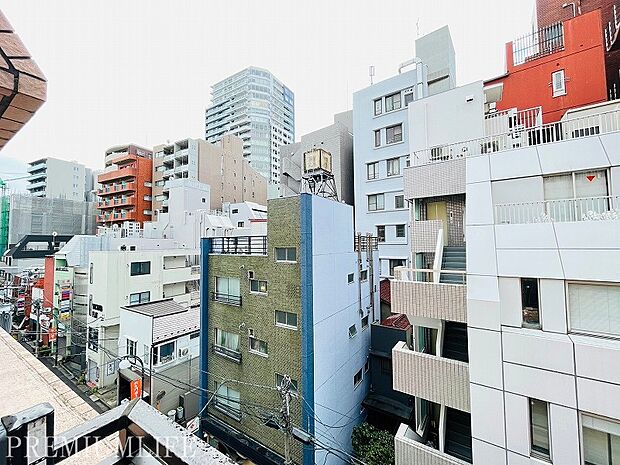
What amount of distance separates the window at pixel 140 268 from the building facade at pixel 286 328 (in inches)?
416

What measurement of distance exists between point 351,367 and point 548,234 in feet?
31.0

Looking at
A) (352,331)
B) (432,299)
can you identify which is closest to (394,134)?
(352,331)

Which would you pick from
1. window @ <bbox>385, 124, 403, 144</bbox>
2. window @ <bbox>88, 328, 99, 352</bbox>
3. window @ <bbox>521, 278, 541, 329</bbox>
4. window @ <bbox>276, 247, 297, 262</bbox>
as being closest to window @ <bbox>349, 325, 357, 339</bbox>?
window @ <bbox>276, 247, 297, 262</bbox>

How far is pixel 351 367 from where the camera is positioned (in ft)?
41.1

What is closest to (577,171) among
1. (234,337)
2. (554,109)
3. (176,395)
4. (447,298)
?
(447,298)

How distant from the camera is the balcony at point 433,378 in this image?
6699mm

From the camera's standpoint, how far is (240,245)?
12.7m

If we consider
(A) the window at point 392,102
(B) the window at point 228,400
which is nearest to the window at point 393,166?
(A) the window at point 392,102

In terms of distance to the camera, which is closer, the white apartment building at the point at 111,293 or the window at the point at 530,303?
the window at the point at 530,303

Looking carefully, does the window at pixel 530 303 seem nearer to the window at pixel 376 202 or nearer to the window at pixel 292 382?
the window at pixel 292 382

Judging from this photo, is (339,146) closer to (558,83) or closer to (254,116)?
(558,83)

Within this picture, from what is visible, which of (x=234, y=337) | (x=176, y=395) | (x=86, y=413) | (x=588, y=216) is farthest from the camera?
(x=176, y=395)

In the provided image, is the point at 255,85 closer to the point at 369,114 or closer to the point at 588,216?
the point at 369,114

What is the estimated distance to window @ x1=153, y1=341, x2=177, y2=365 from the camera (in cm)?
1488
